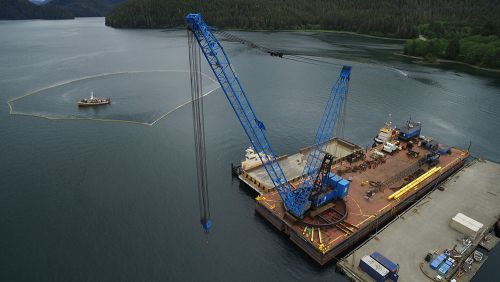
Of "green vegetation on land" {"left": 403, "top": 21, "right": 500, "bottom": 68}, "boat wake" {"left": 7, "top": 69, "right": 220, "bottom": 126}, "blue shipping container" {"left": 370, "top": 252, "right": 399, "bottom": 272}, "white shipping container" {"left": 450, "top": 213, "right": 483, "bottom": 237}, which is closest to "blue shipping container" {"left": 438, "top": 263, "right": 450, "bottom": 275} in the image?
"blue shipping container" {"left": 370, "top": 252, "right": 399, "bottom": 272}

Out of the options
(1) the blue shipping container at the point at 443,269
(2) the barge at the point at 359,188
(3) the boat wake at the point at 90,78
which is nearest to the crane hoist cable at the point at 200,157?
(2) the barge at the point at 359,188

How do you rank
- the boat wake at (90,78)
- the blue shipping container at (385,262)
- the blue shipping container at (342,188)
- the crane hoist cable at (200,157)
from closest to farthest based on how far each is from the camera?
the blue shipping container at (385,262)
the crane hoist cable at (200,157)
the blue shipping container at (342,188)
the boat wake at (90,78)

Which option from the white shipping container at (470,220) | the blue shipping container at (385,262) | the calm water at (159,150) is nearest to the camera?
the blue shipping container at (385,262)

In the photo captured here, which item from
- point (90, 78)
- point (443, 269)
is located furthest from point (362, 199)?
point (90, 78)

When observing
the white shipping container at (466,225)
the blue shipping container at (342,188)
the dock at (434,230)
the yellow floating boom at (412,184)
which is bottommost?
the dock at (434,230)

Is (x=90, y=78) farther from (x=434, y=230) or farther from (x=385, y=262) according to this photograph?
(x=434, y=230)

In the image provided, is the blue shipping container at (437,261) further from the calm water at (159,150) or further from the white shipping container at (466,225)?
the white shipping container at (466,225)

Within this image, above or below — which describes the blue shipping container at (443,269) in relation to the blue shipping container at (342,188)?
below

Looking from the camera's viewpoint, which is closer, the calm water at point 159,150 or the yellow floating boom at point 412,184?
the calm water at point 159,150
